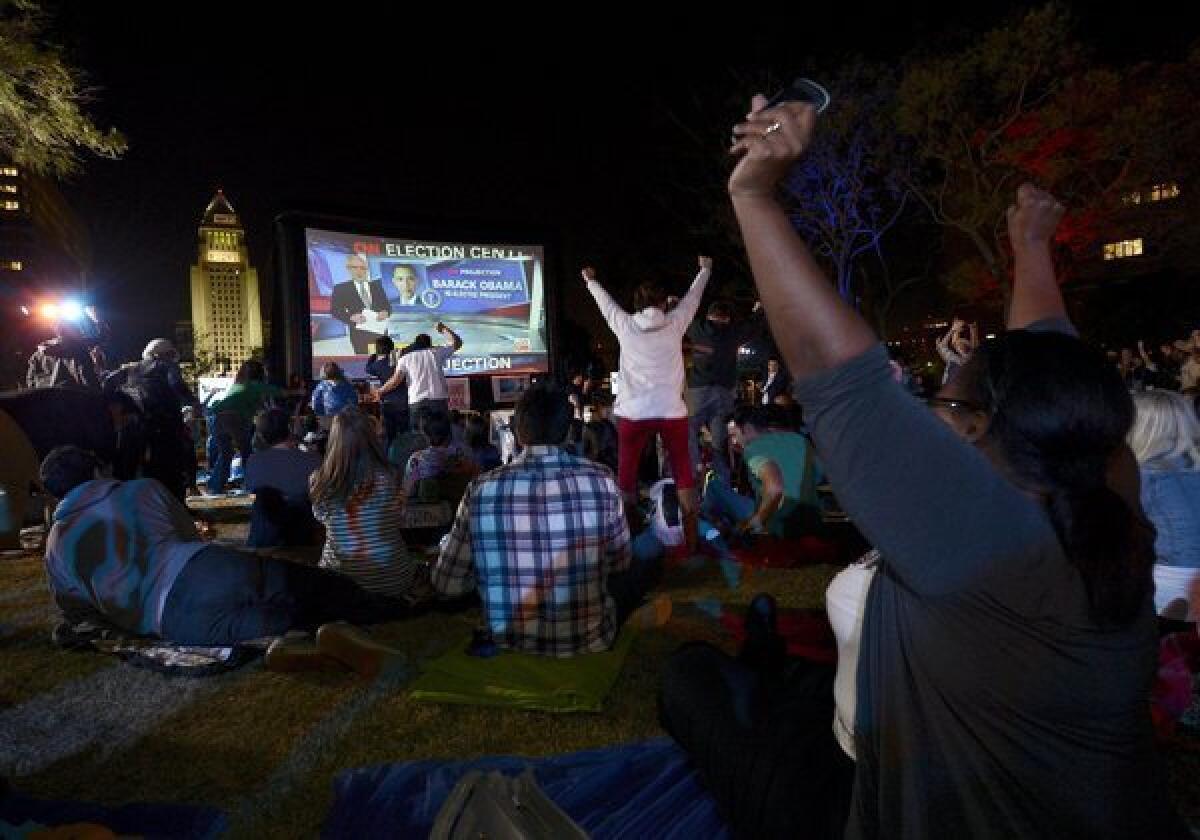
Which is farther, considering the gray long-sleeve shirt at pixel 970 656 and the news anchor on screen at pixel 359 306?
the news anchor on screen at pixel 359 306

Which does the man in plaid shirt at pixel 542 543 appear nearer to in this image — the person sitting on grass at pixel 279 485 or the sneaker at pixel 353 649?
the sneaker at pixel 353 649

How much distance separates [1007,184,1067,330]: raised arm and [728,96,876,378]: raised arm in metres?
1.24

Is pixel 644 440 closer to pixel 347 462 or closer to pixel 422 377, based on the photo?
pixel 347 462

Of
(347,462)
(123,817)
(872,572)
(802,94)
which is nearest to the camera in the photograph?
(802,94)

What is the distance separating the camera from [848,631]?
1.74 metres

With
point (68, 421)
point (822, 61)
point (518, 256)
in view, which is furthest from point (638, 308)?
point (822, 61)

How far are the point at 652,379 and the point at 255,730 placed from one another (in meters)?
3.30

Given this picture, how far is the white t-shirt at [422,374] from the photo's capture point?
902cm

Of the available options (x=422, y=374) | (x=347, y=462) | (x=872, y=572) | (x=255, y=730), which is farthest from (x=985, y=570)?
(x=422, y=374)

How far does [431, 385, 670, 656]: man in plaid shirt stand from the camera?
3383mm

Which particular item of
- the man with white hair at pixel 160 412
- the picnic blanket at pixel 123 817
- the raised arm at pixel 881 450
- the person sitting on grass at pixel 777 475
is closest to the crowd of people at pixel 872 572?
the raised arm at pixel 881 450

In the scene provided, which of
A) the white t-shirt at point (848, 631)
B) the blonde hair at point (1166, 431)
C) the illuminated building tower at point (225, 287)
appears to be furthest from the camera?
the illuminated building tower at point (225, 287)

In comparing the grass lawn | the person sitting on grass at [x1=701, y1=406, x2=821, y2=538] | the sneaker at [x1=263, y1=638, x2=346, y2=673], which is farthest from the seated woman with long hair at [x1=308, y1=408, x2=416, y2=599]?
the person sitting on grass at [x1=701, y1=406, x2=821, y2=538]

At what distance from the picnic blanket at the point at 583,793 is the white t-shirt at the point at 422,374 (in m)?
6.68
